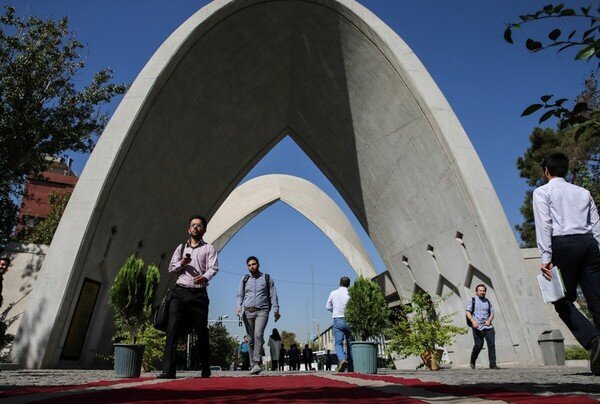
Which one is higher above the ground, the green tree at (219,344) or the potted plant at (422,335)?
the green tree at (219,344)

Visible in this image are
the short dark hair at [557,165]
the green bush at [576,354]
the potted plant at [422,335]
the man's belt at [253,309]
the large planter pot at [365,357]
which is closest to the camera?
the short dark hair at [557,165]

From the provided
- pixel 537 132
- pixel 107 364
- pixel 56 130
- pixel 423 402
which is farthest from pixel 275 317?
pixel 537 132

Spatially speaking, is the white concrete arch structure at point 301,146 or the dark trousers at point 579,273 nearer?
the dark trousers at point 579,273

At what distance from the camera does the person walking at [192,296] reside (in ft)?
19.0

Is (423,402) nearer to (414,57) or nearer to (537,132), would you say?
(414,57)

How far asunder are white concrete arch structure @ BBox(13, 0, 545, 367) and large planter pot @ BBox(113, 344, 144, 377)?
13.2 ft

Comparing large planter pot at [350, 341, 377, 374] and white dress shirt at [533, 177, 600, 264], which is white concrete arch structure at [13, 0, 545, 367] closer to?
large planter pot at [350, 341, 377, 374]

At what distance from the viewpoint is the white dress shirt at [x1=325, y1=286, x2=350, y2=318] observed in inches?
391

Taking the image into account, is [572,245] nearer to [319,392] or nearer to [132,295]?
[319,392]

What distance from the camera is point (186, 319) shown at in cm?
589

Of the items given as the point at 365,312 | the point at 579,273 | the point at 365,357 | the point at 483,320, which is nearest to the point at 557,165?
the point at 579,273

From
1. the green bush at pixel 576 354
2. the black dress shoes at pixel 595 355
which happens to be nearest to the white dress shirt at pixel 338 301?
the black dress shoes at pixel 595 355

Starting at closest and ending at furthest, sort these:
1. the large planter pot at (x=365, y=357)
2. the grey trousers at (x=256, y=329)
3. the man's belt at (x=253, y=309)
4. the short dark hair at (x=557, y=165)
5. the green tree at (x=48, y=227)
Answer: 1. the short dark hair at (x=557, y=165)
2. the grey trousers at (x=256, y=329)
3. the man's belt at (x=253, y=309)
4. the large planter pot at (x=365, y=357)
5. the green tree at (x=48, y=227)

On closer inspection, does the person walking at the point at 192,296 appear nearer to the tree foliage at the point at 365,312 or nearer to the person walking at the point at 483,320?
the tree foliage at the point at 365,312
